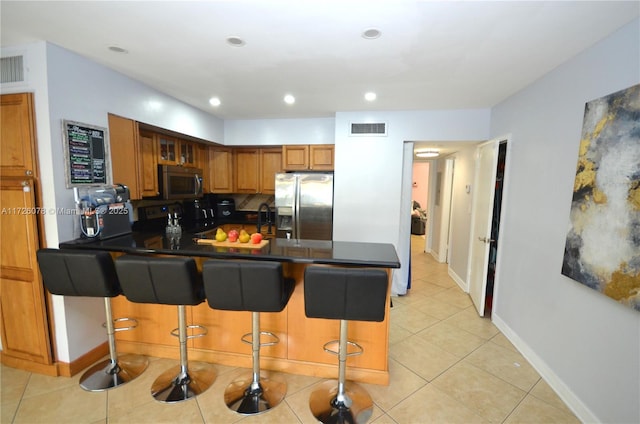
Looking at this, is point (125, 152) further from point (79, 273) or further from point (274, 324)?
point (274, 324)

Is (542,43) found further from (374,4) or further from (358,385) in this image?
(358,385)

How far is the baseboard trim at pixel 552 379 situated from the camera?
1769 millimetres

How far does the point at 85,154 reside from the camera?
2166 millimetres

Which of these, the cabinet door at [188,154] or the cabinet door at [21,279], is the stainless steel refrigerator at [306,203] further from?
the cabinet door at [21,279]

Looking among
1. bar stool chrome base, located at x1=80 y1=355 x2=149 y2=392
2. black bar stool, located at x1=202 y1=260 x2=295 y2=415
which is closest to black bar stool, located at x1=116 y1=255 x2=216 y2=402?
black bar stool, located at x1=202 y1=260 x2=295 y2=415

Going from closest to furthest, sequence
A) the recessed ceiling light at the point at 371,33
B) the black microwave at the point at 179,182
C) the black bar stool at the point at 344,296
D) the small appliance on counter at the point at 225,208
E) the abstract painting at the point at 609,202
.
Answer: the abstract painting at the point at 609,202
the black bar stool at the point at 344,296
the recessed ceiling light at the point at 371,33
the black microwave at the point at 179,182
the small appliance on counter at the point at 225,208

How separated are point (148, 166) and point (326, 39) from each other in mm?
2386

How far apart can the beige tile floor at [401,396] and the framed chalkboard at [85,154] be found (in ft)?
5.12

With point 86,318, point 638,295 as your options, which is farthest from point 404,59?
point 86,318

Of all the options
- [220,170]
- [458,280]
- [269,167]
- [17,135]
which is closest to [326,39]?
[17,135]

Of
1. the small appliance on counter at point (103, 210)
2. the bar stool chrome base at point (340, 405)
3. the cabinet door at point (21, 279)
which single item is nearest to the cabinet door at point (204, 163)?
the small appliance on counter at point (103, 210)

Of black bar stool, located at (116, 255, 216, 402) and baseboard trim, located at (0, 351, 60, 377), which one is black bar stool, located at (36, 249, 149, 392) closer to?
black bar stool, located at (116, 255, 216, 402)

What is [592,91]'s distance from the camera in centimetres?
181

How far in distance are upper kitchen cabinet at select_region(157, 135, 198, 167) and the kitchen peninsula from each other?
49.3 inches
